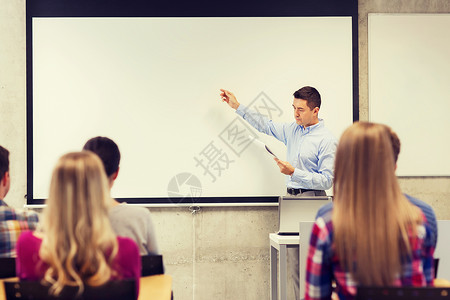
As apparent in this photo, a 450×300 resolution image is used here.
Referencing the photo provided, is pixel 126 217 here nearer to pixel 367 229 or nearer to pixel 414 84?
pixel 367 229

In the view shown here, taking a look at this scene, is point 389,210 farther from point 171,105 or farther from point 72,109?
point 72,109

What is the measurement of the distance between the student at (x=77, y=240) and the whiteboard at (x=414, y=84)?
3.14 metres

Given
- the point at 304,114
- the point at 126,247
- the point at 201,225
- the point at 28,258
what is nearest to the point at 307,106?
the point at 304,114

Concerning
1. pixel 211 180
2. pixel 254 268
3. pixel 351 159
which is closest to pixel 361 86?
pixel 211 180

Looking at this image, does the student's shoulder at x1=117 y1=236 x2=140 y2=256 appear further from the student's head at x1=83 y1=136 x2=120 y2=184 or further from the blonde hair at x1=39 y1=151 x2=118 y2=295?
the student's head at x1=83 y1=136 x2=120 y2=184

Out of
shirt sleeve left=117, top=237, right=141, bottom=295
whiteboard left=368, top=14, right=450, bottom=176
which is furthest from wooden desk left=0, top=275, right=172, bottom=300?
whiteboard left=368, top=14, right=450, bottom=176

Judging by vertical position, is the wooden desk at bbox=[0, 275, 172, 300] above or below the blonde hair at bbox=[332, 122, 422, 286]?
below

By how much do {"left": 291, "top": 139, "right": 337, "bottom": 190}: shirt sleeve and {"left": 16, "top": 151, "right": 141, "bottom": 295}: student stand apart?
7.33ft

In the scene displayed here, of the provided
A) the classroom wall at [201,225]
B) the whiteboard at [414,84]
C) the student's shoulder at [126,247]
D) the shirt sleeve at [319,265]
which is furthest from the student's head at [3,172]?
the whiteboard at [414,84]

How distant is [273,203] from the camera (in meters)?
4.05

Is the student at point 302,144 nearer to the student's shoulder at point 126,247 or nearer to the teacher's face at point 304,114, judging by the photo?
the teacher's face at point 304,114

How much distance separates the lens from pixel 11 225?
1953 mm

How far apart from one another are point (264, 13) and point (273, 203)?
160 cm

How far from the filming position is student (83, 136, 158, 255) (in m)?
1.90
